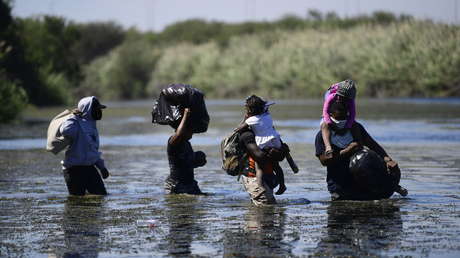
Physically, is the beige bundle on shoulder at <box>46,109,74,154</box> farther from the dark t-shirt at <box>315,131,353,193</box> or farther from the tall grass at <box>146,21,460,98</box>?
the tall grass at <box>146,21,460,98</box>

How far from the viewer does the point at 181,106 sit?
551 inches

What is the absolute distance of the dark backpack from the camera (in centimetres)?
1291

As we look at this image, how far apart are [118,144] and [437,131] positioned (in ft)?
25.2

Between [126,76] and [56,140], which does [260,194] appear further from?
[126,76]

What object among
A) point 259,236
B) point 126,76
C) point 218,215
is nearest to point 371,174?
point 218,215

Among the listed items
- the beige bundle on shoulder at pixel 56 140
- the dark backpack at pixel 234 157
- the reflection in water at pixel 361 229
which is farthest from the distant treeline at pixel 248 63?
the reflection in water at pixel 361 229

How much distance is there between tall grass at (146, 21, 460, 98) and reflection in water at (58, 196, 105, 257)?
33.1 m

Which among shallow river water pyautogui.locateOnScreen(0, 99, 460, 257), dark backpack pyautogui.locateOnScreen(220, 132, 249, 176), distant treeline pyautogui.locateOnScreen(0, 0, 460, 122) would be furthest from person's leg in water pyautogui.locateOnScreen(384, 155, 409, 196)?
distant treeline pyautogui.locateOnScreen(0, 0, 460, 122)

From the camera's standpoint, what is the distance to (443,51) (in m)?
45.7

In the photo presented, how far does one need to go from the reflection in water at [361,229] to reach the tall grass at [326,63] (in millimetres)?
33251

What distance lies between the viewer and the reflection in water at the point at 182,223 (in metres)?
9.55

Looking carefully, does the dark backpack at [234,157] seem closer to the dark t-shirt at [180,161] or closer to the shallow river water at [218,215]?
the shallow river water at [218,215]

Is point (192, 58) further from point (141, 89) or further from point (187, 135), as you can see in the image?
point (187, 135)

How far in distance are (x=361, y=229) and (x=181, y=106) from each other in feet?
13.9
